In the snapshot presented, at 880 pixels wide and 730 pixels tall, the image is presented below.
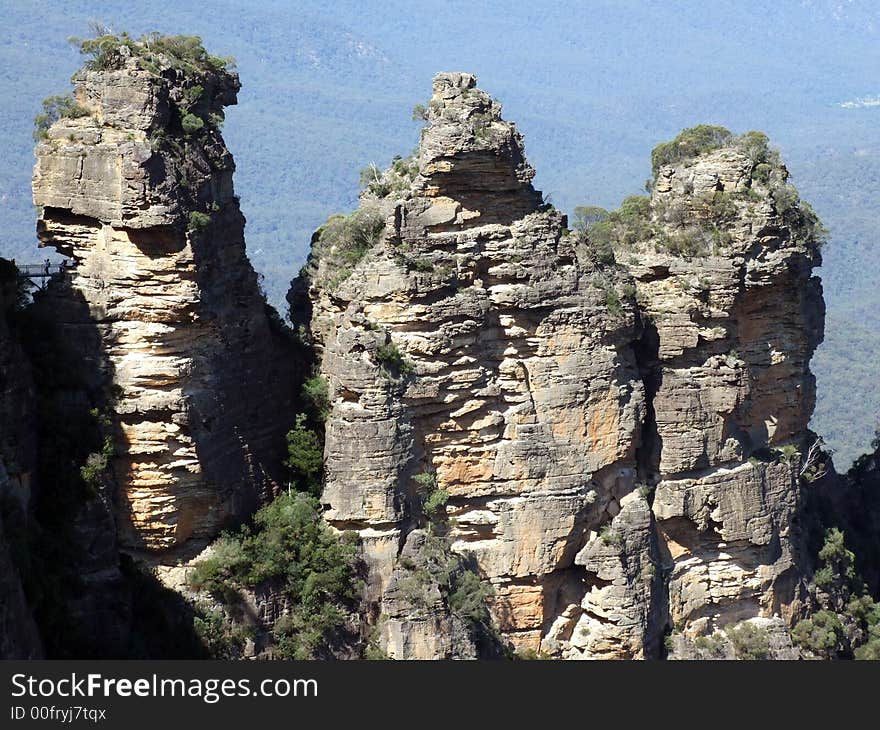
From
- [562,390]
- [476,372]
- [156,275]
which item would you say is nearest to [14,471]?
[156,275]

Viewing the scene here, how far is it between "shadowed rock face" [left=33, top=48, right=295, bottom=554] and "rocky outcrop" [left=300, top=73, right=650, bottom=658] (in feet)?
11.5

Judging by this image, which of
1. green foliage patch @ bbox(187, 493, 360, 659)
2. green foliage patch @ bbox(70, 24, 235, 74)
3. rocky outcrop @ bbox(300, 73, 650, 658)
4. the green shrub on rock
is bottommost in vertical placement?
green foliage patch @ bbox(187, 493, 360, 659)

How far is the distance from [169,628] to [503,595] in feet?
33.0

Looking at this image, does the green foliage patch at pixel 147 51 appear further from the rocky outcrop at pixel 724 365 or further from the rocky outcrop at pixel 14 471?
the rocky outcrop at pixel 724 365

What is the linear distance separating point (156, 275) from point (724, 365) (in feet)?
58.7

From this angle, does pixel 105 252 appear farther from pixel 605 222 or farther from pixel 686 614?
pixel 686 614

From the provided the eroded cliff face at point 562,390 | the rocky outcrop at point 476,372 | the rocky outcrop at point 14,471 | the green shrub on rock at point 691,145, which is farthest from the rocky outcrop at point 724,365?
the rocky outcrop at point 14,471

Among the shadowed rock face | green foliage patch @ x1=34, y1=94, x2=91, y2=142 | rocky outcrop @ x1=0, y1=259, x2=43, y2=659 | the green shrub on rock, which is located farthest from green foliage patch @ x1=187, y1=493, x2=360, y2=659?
the green shrub on rock

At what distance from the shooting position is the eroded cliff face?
44.9m

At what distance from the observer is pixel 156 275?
41.8 metres

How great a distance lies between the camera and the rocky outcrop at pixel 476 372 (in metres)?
44.8

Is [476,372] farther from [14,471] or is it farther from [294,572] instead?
[14,471]

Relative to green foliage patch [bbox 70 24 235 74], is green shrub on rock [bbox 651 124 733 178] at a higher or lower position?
lower

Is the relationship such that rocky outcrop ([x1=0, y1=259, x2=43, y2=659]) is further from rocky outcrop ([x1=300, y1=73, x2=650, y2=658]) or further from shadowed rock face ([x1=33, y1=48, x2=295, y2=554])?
rocky outcrop ([x1=300, y1=73, x2=650, y2=658])
